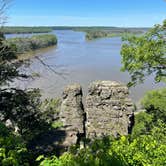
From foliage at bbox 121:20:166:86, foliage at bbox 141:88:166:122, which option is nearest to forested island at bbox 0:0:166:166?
foliage at bbox 121:20:166:86

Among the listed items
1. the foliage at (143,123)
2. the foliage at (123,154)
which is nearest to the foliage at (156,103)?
the foliage at (143,123)

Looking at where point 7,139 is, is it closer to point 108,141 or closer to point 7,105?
point 108,141

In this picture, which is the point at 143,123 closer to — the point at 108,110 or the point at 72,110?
the point at 72,110

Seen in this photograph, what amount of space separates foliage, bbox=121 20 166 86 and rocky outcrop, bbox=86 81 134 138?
176 inches

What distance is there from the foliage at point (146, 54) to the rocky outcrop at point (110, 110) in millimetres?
4470

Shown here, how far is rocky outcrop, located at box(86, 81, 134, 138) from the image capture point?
32.5 feet

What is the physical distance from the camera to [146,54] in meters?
13.9

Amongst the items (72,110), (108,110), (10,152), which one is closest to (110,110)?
(108,110)

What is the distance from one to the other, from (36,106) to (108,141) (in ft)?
22.8

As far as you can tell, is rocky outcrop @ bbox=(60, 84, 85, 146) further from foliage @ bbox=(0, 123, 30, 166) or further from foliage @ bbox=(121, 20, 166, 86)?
foliage @ bbox=(0, 123, 30, 166)

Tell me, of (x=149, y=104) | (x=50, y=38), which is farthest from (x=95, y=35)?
(x=149, y=104)

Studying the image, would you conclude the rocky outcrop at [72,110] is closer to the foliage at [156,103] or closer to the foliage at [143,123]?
the foliage at [143,123]

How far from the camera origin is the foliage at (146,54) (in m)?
14.1

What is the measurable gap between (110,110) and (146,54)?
4789mm
